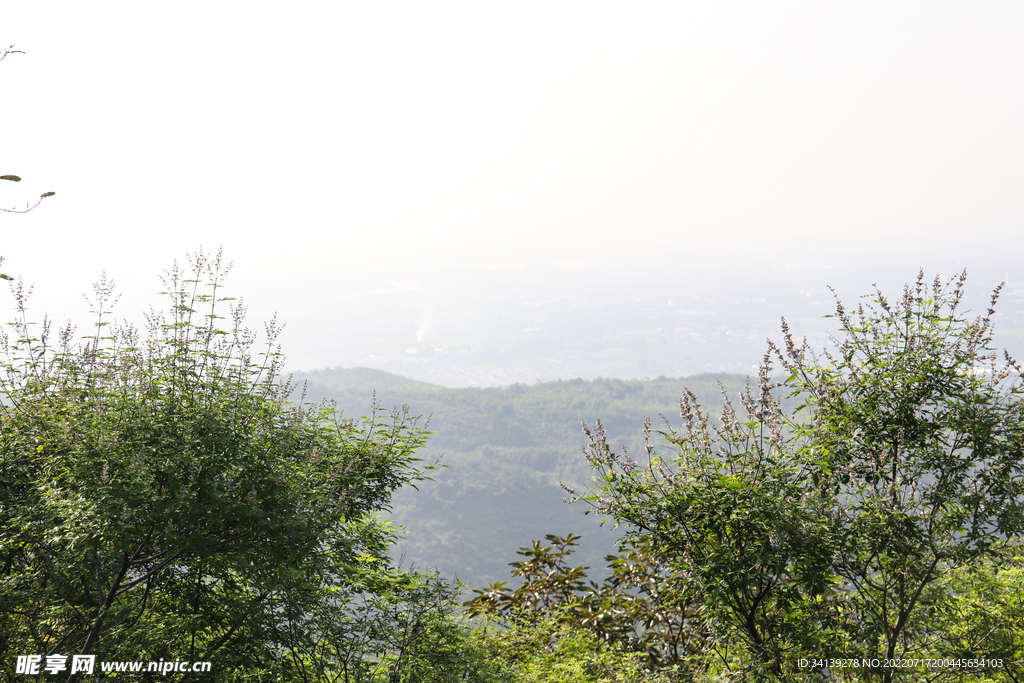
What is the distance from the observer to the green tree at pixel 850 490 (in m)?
3.89

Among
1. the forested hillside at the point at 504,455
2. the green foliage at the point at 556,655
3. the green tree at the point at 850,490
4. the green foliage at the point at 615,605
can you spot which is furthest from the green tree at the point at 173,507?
the forested hillside at the point at 504,455

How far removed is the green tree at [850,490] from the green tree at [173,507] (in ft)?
7.69

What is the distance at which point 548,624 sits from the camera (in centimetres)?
658

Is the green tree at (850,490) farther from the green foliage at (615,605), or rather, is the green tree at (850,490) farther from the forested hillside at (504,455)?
the forested hillside at (504,455)

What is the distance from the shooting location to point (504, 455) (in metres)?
170

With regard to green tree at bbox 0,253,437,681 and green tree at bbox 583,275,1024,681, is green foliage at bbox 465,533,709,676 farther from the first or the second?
→ green tree at bbox 0,253,437,681

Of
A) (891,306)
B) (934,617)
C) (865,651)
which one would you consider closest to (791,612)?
(865,651)

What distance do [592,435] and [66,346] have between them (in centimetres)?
509

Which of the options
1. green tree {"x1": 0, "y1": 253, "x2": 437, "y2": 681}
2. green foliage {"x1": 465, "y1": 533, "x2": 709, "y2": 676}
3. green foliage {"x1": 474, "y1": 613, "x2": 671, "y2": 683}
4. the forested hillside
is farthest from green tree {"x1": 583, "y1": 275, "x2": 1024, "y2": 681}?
the forested hillside

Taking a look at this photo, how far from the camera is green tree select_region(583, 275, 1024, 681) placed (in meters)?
3.89

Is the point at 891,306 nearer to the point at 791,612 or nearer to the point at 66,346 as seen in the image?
the point at 791,612

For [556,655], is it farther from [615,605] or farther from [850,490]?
[850,490]

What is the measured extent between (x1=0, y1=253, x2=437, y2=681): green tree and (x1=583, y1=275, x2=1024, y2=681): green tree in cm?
234

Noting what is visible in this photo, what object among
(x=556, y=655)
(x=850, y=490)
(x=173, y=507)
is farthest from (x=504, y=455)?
(x=173, y=507)
